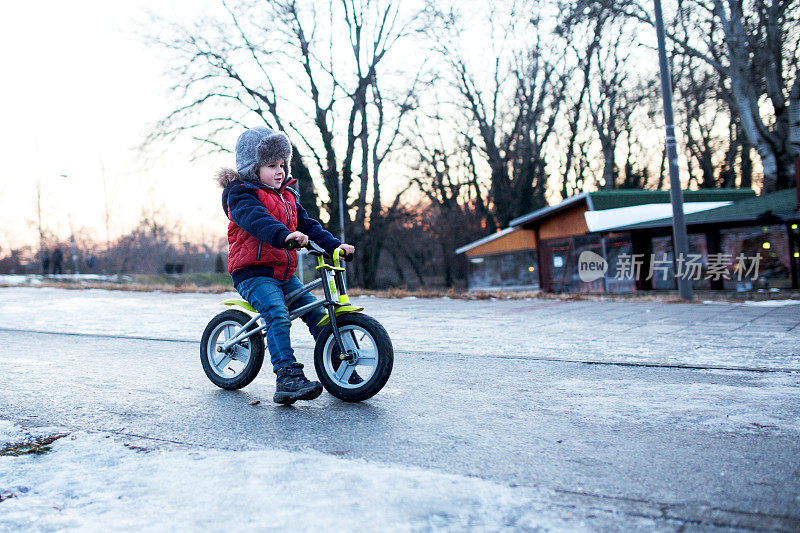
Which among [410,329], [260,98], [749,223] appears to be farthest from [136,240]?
[410,329]

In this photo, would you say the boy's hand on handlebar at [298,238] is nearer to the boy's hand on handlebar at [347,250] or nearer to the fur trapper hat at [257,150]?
the boy's hand on handlebar at [347,250]

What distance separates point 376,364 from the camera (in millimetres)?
4051

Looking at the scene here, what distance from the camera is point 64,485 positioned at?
271 cm

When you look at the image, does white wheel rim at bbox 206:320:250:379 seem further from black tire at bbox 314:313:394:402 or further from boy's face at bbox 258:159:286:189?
boy's face at bbox 258:159:286:189

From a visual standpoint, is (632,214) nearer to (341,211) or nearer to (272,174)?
(341,211)

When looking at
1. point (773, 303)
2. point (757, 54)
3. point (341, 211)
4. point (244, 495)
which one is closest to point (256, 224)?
point (244, 495)

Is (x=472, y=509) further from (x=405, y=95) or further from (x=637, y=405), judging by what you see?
(x=405, y=95)

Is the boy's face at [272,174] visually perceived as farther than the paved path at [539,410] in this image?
Yes

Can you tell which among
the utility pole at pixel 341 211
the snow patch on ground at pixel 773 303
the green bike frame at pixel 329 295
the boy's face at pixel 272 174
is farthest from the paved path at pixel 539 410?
the utility pole at pixel 341 211

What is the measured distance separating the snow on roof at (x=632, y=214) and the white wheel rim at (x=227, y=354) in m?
20.5

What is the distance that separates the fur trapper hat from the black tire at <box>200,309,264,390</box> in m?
1.01

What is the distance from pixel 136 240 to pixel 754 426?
2379 inches

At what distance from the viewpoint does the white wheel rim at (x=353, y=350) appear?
4105 millimetres

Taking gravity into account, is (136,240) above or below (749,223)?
above
